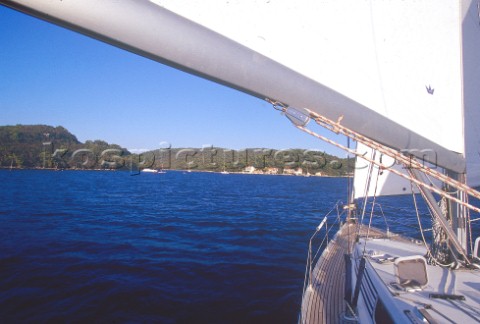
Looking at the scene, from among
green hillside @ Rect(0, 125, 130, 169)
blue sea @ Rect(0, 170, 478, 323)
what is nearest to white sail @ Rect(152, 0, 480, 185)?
blue sea @ Rect(0, 170, 478, 323)

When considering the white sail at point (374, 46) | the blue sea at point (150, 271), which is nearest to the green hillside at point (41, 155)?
the blue sea at point (150, 271)

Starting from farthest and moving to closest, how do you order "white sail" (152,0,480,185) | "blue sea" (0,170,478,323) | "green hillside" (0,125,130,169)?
"green hillside" (0,125,130,169) → "blue sea" (0,170,478,323) → "white sail" (152,0,480,185)

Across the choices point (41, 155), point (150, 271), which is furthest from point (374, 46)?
point (41, 155)

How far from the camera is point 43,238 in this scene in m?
14.0

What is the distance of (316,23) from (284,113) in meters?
0.86

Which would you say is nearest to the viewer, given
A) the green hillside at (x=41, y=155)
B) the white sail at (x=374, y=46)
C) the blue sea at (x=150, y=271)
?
the white sail at (x=374, y=46)

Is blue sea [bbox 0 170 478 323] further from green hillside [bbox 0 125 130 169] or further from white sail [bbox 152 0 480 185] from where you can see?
green hillside [bbox 0 125 130 169]

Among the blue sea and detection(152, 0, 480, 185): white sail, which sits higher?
detection(152, 0, 480, 185): white sail

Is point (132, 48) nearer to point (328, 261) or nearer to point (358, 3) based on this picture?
point (358, 3)

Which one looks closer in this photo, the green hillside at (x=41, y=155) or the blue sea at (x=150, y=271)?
the blue sea at (x=150, y=271)

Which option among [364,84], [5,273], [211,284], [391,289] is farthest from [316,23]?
[5,273]

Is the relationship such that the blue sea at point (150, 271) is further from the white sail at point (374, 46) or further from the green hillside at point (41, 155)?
the green hillside at point (41, 155)

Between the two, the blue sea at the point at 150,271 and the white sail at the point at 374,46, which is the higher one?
the white sail at the point at 374,46

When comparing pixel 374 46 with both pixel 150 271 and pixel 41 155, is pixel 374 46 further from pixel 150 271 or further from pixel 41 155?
pixel 41 155
